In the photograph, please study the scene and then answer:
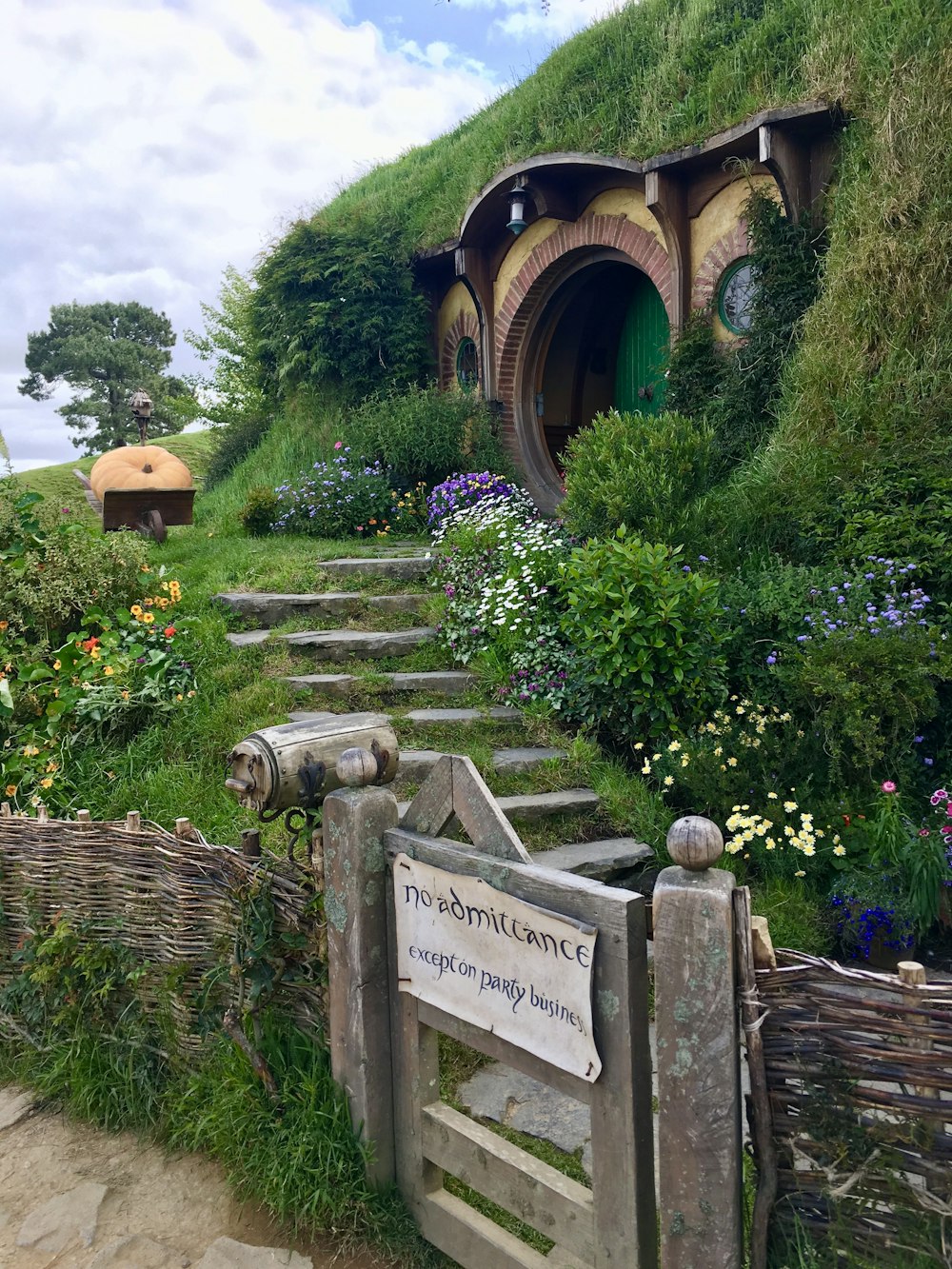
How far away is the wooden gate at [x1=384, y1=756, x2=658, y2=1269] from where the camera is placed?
1.96 m

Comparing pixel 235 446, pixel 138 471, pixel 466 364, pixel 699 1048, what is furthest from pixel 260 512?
pixel 699 1048

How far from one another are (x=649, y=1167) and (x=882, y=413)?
15.8ft

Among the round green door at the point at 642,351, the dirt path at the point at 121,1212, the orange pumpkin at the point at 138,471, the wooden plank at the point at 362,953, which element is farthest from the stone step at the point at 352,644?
the orange pumpkin at the point at 138,471

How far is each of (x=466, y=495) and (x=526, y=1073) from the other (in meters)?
6.67

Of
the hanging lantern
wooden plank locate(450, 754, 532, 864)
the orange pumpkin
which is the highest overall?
the hanging lantern

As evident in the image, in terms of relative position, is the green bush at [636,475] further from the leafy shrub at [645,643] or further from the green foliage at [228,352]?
the green foliage at [228,352]

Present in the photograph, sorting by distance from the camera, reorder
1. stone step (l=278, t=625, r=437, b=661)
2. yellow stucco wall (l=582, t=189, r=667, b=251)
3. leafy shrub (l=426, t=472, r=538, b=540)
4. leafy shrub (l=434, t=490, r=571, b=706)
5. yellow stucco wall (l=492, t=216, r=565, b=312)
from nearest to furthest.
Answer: leafy shrub (l=434, t=490, r=571, b=706)
stone step (l=278, t=625, r=437, b=661)
yellow stucco wall (l=582, t=189, r=667, b=251)
leafy shrub (l=426, t=472, r=538, b=540)
yellow stucco wall (l=492, t=216, r=565, b=312)

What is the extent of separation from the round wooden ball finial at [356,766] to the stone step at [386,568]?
4421 mm

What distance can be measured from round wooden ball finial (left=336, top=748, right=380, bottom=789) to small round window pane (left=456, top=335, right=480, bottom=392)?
27.7 ft

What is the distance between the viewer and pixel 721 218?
24.9ft

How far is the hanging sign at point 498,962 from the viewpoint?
201 cm

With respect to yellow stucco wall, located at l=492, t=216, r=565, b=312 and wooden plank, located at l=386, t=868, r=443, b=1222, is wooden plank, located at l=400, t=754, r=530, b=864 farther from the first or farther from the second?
yellow stucco wall, located at l=492, t=216, r=565, b=312

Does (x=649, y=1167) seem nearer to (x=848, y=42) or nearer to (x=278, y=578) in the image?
(x=278, y=578)

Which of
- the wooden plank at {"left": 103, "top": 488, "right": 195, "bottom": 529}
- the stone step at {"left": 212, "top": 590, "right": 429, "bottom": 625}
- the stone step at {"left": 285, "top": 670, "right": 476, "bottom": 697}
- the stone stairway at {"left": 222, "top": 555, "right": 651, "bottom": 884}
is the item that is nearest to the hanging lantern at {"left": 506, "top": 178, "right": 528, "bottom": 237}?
the stone stairway at {"left": 222, "top": 555, "right": 651, "bottom": 884}
